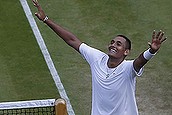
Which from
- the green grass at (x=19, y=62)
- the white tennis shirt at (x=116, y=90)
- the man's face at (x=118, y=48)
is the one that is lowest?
the green grass at (x=19, y=62)

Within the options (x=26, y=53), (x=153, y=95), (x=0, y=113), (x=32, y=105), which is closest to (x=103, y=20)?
(x=26, y=53)

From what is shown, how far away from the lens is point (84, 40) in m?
15.0

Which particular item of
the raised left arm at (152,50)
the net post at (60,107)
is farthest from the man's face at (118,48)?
the net post at (60,107)

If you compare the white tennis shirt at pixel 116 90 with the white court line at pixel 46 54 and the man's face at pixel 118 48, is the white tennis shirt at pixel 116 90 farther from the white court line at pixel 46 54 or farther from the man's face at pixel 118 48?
the white court line at pixel 46 54

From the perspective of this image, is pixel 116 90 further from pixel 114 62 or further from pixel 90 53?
pixel 90 53

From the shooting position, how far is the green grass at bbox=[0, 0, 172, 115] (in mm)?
12844

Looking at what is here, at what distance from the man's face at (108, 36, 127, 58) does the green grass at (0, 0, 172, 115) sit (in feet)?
13.8

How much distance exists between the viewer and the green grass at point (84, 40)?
12.8 meters

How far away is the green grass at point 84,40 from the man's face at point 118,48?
4.22 metres

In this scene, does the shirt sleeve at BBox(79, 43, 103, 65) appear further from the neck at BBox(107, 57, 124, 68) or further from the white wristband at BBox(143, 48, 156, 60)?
the white wristband at BBox(143, 48, 156, 60)

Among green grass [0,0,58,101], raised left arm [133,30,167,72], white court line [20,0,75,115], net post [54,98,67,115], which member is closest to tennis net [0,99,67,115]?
net post [54,98,67,115]

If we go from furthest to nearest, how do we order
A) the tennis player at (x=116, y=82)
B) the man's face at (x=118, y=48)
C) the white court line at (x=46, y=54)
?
the white court line at (x=46, y=54), the man's face at (x=118, y=48), the tennis player at (x=116, y=82)

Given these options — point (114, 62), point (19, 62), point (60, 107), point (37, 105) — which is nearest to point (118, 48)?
point (114, 62)

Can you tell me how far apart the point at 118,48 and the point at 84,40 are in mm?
6920
